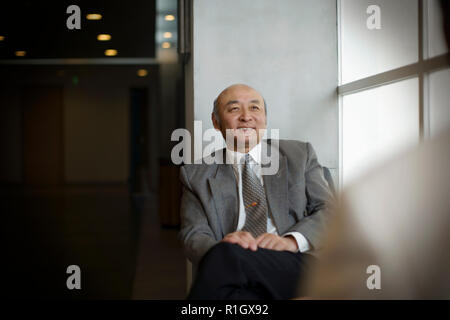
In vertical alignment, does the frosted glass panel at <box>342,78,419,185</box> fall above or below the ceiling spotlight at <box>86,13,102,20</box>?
below

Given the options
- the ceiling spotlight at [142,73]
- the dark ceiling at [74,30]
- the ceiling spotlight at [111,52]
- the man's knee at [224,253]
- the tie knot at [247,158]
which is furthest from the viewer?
the ceiling spotlight at [142,73]

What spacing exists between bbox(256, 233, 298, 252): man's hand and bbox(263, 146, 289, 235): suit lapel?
11 cm

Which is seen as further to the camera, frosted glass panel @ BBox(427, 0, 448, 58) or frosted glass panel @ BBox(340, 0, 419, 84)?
frosted glass panel @ BBox(340, 0, 419, 84)

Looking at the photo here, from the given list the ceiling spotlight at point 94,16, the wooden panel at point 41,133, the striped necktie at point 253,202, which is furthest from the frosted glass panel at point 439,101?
the wooden panel at point 41,133

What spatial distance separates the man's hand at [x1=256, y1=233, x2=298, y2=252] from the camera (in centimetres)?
160

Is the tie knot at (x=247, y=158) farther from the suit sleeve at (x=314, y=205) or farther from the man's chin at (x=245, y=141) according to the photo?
the suit sleeve at (x=314, y=205)

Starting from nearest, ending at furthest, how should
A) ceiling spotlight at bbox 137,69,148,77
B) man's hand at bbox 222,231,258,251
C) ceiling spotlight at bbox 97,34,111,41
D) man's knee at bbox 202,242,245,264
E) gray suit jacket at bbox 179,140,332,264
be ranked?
man's knee at bbox 202,242,245,264
man's hand at bbox 222,231,258,251
gray suit jacket at bbox 179,140,332,264
ceiling spotlight at bbox 97,34,111,41
ceiling spotlight at bbox 137,69,148,77

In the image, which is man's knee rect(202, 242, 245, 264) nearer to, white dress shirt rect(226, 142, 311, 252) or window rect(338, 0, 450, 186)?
white dress shirt rect(226, 142, 311, 252)

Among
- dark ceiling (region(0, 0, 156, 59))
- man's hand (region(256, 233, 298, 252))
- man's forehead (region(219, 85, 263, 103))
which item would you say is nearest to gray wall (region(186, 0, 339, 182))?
man's forehead (region(219, 85, 263, 103))

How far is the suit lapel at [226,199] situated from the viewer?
183cm

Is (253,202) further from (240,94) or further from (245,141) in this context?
(240,94)

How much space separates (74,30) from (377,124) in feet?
17.4

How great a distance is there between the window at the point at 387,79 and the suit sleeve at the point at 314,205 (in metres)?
0.40

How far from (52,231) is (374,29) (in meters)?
4.34
